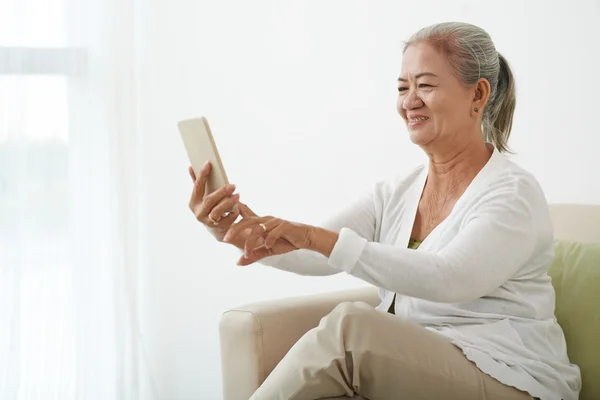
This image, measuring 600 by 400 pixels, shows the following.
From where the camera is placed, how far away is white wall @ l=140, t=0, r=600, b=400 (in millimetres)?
3047

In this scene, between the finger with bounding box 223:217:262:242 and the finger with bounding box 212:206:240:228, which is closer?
the finger with bounding box 223:217:262:242

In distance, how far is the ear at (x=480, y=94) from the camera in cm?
199

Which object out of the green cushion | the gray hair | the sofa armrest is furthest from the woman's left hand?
the green cushion

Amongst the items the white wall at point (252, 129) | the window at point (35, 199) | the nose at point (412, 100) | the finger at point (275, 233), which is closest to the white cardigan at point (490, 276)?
the finger at point (275, 233)

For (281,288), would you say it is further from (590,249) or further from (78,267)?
(590,249)

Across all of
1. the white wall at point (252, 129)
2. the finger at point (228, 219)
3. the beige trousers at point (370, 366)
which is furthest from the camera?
the white wall at point (252, 129)

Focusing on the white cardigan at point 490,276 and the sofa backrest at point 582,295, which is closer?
the white cardigan at point 490,276

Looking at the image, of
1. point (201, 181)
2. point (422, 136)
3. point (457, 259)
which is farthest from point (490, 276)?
point (201, 181)

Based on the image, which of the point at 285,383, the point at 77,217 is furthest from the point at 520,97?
the point at 77,217

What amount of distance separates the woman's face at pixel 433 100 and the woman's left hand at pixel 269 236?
466 mm

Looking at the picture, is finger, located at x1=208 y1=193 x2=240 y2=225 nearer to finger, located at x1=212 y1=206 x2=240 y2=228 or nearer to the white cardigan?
finger, located at x1=212 y1=206 x2=240 y2=228

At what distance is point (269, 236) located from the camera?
66.9 inches

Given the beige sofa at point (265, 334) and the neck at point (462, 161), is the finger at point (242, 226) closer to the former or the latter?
the beige sofa at point (265, 334)

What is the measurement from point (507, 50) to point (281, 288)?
128 centimetres
